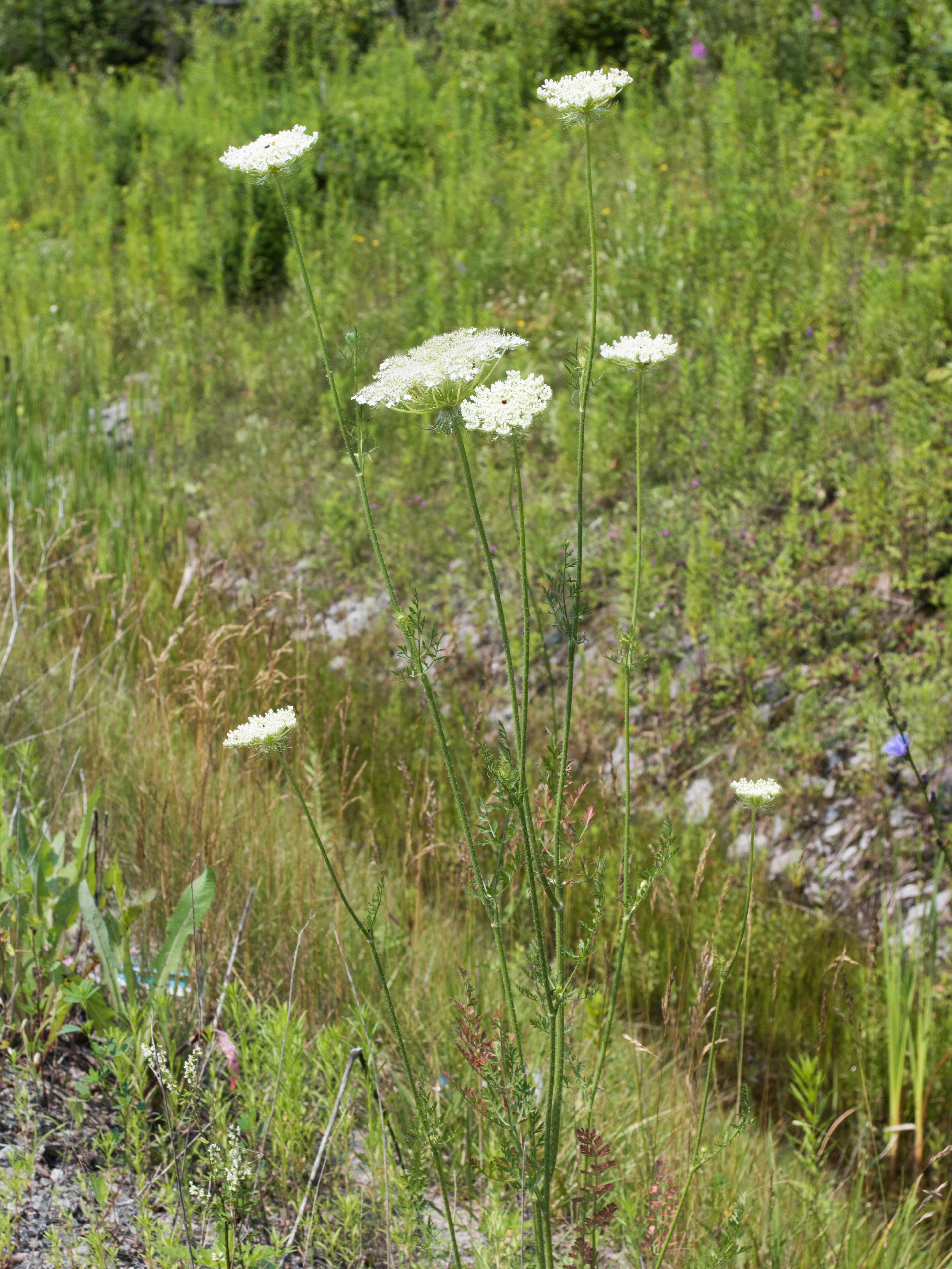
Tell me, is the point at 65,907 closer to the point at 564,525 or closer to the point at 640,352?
the point at 640,352

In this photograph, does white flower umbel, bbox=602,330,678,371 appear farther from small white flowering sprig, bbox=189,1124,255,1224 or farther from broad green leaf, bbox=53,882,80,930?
broad green leaf, bbox=53,882,80,930

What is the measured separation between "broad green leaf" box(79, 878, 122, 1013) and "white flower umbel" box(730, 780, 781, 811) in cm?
115

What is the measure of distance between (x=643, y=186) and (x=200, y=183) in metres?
3.76

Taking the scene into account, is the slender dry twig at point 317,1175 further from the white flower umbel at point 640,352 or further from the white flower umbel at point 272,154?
the white flower umbel at point 272,154

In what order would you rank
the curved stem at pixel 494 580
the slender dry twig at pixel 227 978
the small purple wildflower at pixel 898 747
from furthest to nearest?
the small purple wildflower at pixel 898 747, the slender dry twig at pixel 227 978, the curved stem at pixel 494 580

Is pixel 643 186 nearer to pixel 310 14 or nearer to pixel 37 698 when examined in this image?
pixel 37 698

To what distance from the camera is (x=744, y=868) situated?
9.97 ft

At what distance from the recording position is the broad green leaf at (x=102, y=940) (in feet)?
5.78

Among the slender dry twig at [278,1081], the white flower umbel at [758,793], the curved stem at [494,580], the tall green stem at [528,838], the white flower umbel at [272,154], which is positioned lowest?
the slender dry twig at [278,1081]

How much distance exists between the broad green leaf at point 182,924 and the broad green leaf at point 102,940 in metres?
0.06

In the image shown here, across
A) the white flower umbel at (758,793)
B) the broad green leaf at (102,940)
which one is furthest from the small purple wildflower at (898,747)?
the broad green leaf at (102,940)

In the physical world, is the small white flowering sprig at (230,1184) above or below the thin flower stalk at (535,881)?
below

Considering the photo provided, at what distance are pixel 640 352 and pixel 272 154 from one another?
51cm

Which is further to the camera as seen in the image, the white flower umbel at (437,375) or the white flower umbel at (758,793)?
the white flower umbel at (758,793)
